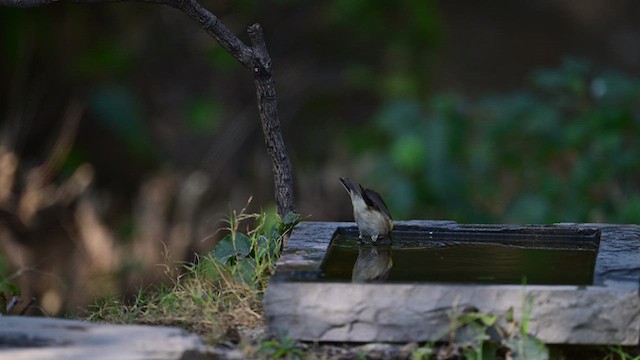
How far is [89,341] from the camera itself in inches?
105

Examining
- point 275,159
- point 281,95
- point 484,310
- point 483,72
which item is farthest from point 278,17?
point 484,310

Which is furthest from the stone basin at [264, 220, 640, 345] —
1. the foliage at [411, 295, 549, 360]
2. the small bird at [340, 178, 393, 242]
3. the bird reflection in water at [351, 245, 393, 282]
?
the small bird at [340, 178, 393, 242]

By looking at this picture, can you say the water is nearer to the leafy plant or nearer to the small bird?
the small bird

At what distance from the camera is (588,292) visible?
9.07 feet

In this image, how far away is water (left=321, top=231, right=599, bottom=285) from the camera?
307cm

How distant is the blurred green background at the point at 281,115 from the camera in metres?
5.71

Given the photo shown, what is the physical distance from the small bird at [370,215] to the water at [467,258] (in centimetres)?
4

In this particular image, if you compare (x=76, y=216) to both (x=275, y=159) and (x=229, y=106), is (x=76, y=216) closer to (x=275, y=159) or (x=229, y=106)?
(x=229, y=106)

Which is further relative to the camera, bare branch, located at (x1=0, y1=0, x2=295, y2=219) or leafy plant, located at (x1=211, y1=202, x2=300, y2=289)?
bare branch, located at (x1=0, y1=0, x2=295, y2=219)

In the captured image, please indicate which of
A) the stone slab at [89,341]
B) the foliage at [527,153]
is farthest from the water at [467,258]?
the foliage at [527,153]

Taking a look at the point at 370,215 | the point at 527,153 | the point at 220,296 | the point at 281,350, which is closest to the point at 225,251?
the point at 220,296

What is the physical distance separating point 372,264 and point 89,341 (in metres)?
0.87

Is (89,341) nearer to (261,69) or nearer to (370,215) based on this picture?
(370,215)

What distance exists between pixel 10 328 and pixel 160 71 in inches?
194
